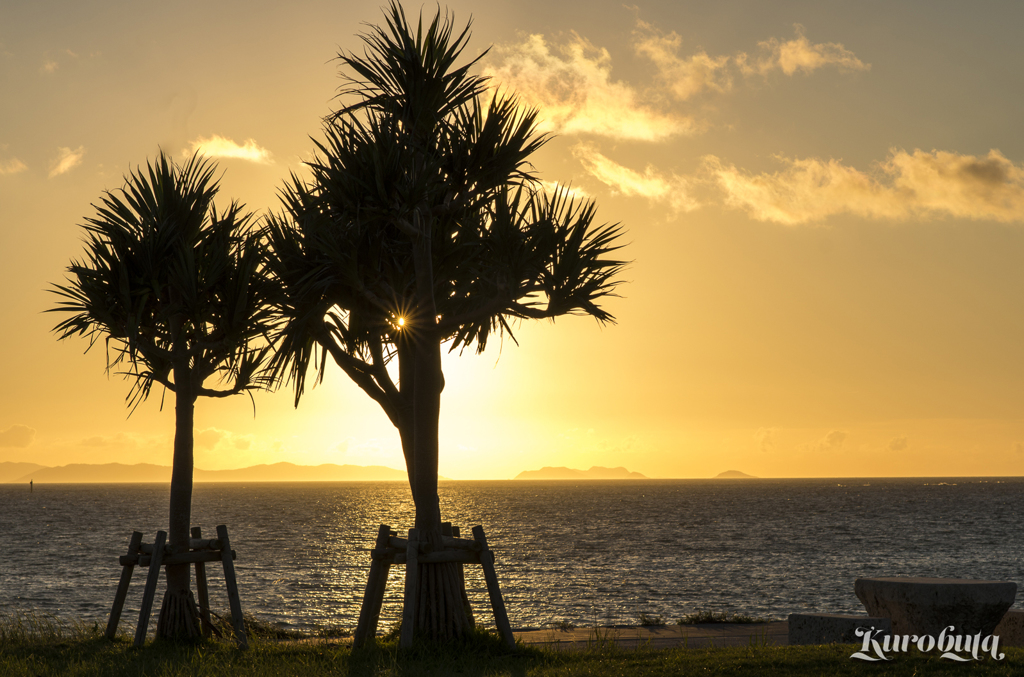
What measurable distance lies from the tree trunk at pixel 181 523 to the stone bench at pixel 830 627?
9312 mm

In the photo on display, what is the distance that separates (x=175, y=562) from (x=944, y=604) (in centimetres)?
1114

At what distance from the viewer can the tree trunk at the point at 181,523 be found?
40.9 ft

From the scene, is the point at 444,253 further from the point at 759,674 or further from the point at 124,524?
the point at 124,524

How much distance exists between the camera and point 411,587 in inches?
424

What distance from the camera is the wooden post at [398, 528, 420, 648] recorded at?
10461 mm

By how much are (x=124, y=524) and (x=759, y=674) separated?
9878cm

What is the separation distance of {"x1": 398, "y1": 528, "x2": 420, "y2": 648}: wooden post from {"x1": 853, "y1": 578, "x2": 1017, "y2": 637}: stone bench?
6.43 metres

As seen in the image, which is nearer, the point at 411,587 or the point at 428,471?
the point at 411,587

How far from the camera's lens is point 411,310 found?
39.2ft

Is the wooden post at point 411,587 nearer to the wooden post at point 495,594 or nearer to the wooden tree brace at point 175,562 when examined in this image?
the wooden post at point 495,594

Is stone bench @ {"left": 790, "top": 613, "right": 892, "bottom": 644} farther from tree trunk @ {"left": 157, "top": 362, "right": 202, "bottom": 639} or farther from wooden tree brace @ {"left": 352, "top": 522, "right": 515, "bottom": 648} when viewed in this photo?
tree trunk @ {"left": 157, "top": 362, "right": 202, "bottom": 639}

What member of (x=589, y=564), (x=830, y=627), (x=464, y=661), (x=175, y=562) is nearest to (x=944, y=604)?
(x=830, y=627)

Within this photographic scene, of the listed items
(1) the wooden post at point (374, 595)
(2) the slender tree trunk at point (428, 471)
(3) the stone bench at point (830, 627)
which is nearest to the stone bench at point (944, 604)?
(3) the stone bench at point (830, 627)

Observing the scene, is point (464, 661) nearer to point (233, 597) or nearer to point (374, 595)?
point (374, 595)
